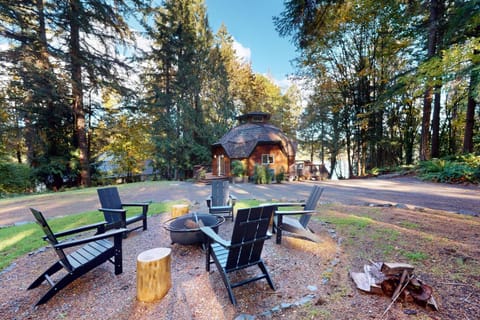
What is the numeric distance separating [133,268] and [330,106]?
18.1 meters

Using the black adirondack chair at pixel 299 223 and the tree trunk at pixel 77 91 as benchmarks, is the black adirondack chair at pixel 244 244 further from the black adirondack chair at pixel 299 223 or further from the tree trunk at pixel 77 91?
the tree trunk at pixel 77 91

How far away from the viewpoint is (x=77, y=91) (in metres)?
11.6

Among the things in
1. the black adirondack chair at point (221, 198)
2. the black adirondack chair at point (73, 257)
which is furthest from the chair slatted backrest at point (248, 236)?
the black adirondack chair at point (221, 198)

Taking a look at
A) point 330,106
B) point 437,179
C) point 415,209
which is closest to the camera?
point 415,209

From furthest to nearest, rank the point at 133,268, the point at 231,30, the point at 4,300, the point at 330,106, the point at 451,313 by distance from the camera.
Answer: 1. the point at 231,30
2. the point at 330,106
3. the point at 133,268
4. the point at 4,300
5. the point at 451,313

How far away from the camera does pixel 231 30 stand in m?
20.4

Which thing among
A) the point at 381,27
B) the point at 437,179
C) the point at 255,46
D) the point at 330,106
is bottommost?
the point at 437,179

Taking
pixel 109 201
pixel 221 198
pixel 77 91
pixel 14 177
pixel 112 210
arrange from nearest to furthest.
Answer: pixel 112 210 → pixel 109 201 → pixel 221 198 → pixel 77 91 → pixel 14 177

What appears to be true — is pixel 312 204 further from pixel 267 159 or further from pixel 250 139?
pixel 250 139

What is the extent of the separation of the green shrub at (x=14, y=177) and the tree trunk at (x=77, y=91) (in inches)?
112

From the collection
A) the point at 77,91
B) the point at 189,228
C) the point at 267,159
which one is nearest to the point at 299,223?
the point at 189,228

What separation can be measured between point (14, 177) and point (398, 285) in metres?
18.3

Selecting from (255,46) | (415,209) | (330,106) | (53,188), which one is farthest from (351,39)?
(53,188)

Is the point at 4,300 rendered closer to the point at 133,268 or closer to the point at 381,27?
the point at 133,268
